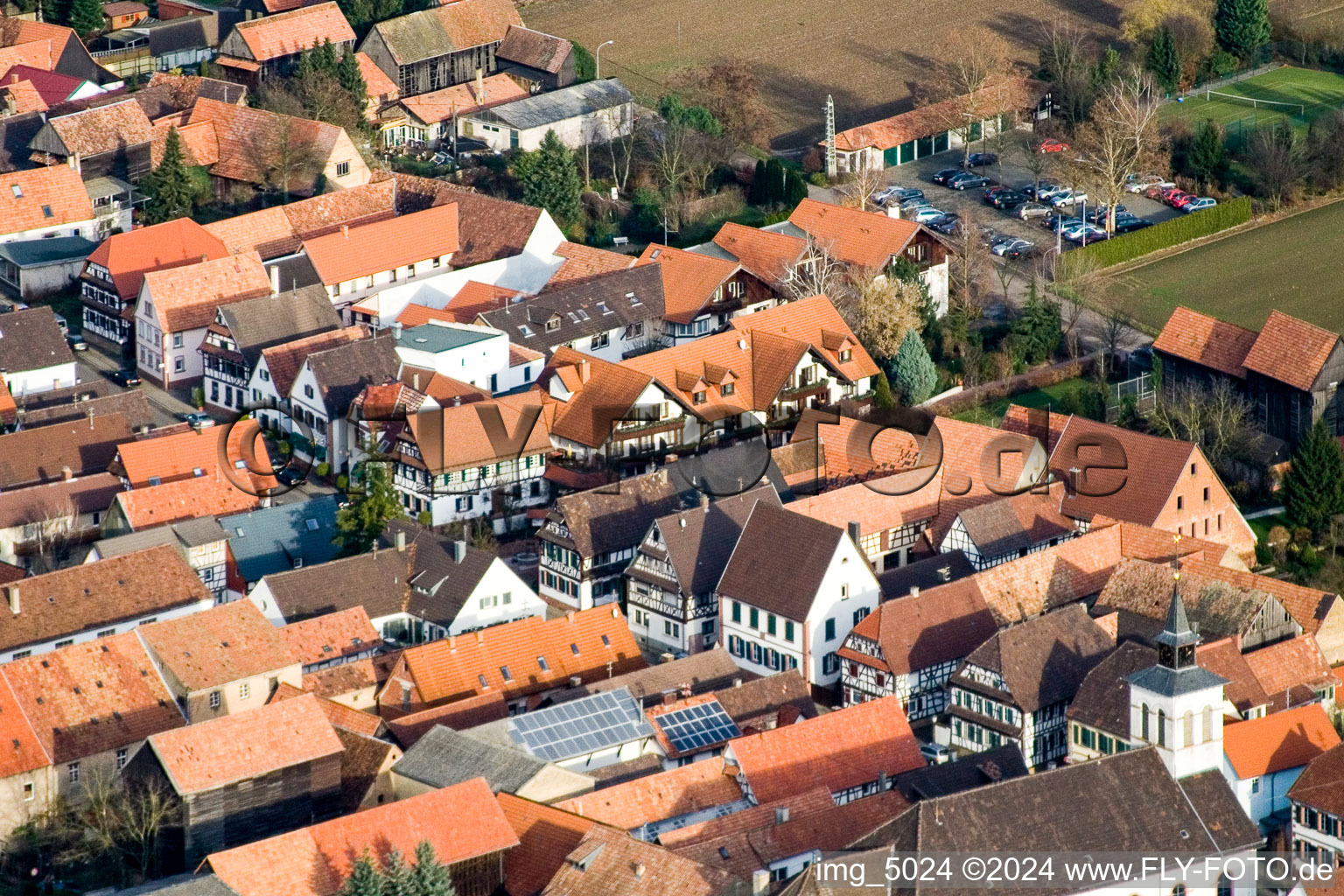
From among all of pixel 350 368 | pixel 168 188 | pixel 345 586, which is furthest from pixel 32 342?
pixel 345 586

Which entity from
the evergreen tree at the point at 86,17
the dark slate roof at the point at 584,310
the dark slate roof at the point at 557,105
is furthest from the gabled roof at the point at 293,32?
the dark slate roof at the point at 584,310

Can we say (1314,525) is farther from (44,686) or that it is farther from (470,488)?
(44,686)

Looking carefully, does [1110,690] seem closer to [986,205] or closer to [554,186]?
[554,186]

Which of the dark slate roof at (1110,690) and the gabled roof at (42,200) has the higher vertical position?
the gabled roof at (42,200)

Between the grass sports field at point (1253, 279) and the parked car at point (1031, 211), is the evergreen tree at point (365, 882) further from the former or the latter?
the parked car at point (1031, 211)

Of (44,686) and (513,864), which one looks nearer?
(513,864)

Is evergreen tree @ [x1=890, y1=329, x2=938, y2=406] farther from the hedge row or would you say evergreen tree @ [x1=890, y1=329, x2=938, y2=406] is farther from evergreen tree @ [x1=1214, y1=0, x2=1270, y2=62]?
evergreen tree @ [x1=1214, y1=0, x2=1270, y2=62]

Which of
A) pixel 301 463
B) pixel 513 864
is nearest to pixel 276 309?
pixel 301 463

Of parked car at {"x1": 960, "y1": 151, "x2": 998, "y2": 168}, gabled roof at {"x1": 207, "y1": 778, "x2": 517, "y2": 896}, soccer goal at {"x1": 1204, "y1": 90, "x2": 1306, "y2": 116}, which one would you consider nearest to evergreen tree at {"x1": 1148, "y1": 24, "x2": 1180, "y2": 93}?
soccer goal at {"x1": 1204, "y1": 90, "x2": 1306, "y2": 116}
